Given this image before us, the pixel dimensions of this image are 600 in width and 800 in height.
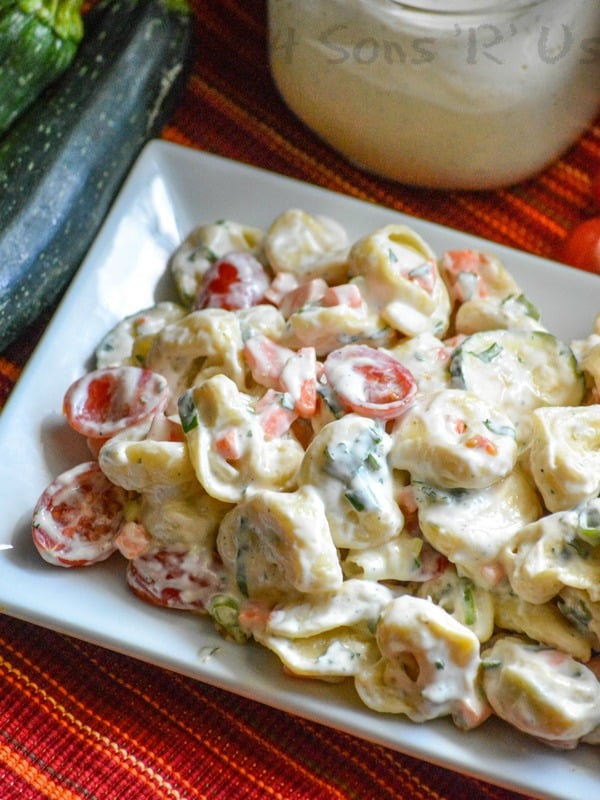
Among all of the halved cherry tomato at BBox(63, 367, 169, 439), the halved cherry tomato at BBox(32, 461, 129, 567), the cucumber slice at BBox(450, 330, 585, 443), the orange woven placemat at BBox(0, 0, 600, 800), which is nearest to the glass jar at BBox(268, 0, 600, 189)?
the cucumber slice at BBox(450, 330, 585, 443)

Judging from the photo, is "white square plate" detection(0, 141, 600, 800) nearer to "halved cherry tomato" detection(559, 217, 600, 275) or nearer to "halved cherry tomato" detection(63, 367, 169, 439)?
"halved cherry tomato" detection(63, 367, 169, 439)

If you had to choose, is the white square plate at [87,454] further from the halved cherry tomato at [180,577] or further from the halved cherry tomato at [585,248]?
the halved cherry tomato at [585,248]

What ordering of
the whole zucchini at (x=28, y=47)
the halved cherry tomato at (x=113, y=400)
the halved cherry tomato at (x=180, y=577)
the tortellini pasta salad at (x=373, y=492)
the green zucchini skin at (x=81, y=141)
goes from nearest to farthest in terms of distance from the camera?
the tortellini pasta salad at (x=373, y=492) → the halved cherry tomato at (x=180, y=577) → the halved cherry tomato at (x=113, y=400) → the green zucchini skin at (x=81, y=141) → the whole zucchini at (x=28, y=47)

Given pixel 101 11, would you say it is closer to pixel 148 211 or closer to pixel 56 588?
pixel 148 211

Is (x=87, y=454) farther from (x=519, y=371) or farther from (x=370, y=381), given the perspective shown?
(x=519, y=371)

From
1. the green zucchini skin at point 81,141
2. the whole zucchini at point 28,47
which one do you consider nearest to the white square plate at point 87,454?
the green zucchini skin at point 81,141

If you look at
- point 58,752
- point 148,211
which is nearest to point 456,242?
point 148,211
